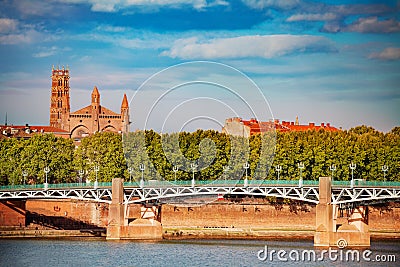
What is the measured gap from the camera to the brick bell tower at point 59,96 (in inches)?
6705

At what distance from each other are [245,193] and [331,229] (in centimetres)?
624

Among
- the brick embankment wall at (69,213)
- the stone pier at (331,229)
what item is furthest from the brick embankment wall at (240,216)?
the stone pier at (331,229)

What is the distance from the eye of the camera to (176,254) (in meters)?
70.0

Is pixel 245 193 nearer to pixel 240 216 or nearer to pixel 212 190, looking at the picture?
pixel 212 190

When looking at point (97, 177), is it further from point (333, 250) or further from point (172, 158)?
point (333, 250)

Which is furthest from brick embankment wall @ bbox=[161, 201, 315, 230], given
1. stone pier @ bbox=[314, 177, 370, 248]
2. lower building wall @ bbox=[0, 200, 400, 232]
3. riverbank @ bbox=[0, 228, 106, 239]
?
stone pier @ bbox=[314, 177, 370, 248]

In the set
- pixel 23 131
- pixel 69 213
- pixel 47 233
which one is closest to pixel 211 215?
pixel 69 213

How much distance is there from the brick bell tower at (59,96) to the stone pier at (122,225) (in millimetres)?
87911

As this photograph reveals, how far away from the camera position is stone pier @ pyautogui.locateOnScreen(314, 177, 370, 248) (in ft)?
252

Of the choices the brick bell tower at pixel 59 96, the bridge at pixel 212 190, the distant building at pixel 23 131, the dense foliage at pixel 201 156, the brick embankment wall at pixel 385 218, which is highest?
the brick bell tower at pixel 59 96

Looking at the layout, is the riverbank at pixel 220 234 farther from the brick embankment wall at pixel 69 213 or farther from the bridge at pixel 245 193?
the brick embankment wall at pixel 69 213

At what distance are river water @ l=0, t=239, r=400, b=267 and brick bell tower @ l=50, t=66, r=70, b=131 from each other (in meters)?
92.1

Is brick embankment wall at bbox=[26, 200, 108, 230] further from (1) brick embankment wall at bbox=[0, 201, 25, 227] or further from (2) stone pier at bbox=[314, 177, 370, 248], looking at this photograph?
(2) stone pier at bbox=[314, 177, 370, 248]

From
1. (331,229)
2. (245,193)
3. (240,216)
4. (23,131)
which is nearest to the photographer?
(331,229)
